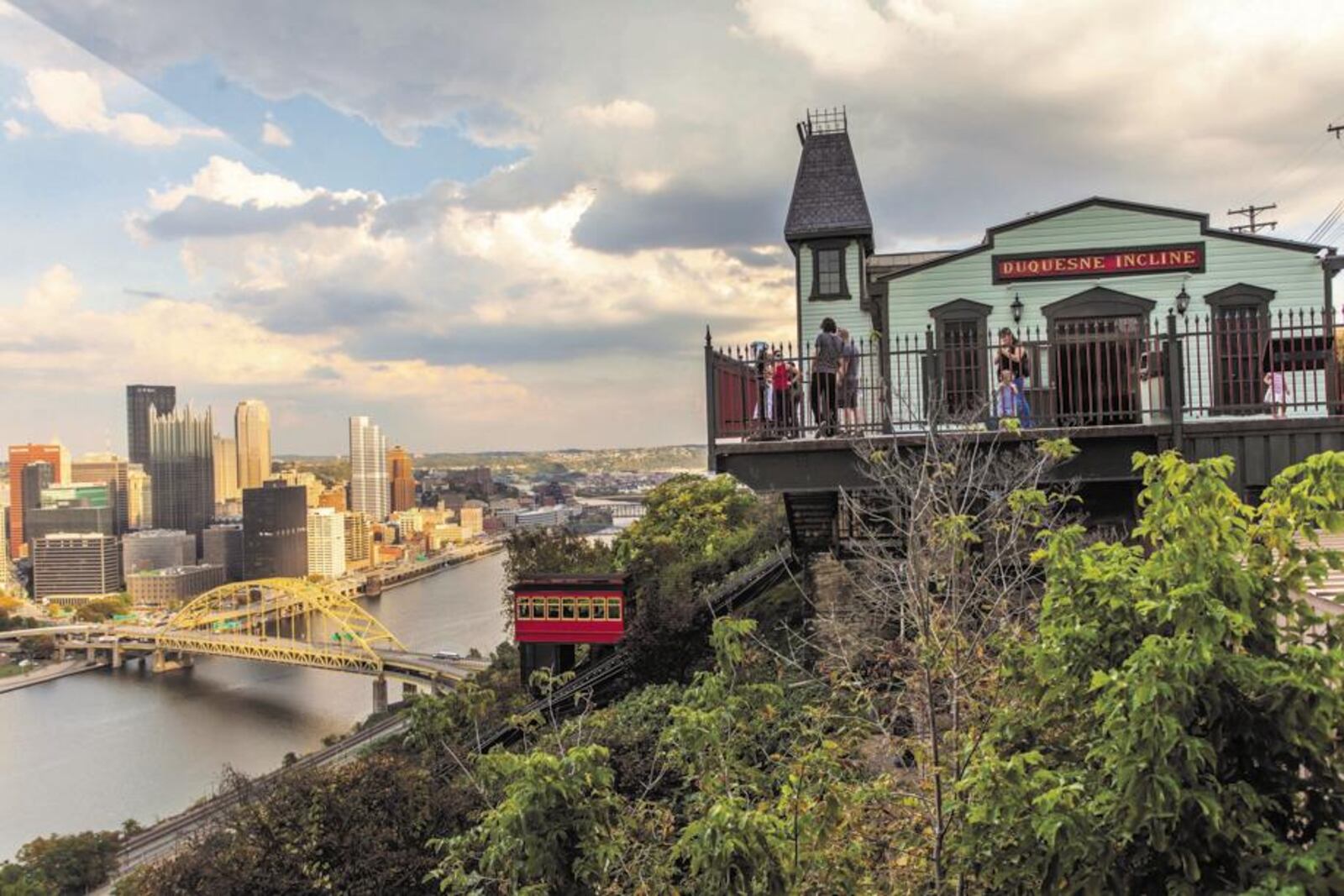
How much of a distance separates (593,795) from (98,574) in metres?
176

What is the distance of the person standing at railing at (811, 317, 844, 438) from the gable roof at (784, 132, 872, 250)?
9568mm

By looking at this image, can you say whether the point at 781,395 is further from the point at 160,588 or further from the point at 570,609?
the point at 160,588

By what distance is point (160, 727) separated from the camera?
6512cm

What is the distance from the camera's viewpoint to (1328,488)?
3.31 m

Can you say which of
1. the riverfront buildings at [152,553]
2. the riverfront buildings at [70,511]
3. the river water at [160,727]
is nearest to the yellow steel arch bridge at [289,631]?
the river water at [160,727]

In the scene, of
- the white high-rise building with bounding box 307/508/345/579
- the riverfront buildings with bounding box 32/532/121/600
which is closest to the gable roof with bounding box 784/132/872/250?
the white high-rise building with bounding box 307/508/345/579

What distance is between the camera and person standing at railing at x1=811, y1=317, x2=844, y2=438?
332 inches

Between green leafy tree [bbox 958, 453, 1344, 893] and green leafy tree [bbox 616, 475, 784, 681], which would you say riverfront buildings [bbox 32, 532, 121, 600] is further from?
green leafy tree [bbox 958, 453, 1344, 893]

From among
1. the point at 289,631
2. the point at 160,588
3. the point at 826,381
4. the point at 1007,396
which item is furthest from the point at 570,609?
the point at 160,588

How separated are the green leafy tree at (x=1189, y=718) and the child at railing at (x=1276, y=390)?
5405mm

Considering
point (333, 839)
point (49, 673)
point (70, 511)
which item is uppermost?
point (333, 839)

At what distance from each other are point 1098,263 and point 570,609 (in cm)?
1463

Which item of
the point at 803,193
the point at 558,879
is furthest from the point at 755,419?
the point at 803,193

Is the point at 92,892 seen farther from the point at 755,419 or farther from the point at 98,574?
the point at 98,574
